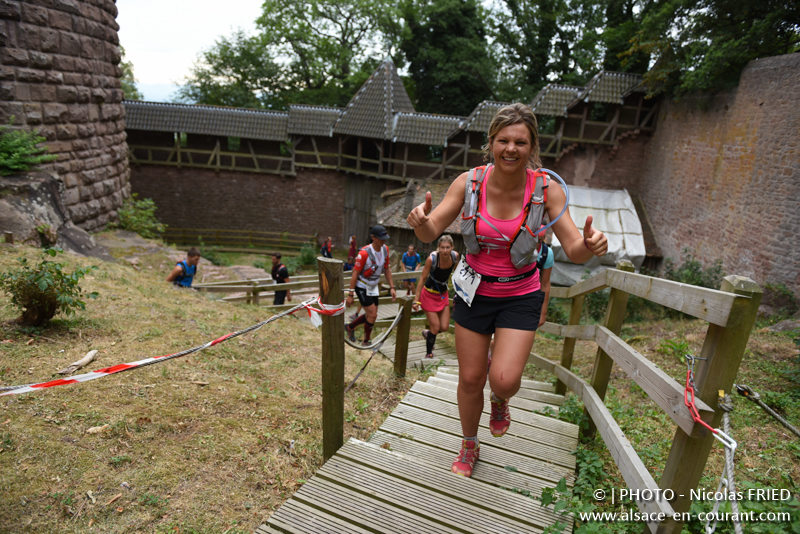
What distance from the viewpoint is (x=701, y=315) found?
178 cm

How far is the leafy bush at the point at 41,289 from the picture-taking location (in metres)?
3.81

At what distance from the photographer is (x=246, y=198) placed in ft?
69.2

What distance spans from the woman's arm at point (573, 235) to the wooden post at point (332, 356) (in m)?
1.14

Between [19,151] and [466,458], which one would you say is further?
[19,151]

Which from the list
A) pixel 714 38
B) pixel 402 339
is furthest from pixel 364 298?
pixel 714 38

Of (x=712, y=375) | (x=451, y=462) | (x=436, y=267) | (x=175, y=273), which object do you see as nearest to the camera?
(x=712, y=375)

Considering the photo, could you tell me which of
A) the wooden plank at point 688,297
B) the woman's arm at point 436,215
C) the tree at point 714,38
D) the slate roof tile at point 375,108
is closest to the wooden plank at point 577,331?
→ the wooden plank at point 688,297

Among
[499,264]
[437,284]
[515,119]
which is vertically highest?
[515,119]

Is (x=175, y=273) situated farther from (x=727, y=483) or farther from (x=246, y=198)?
(x=246, y=198)

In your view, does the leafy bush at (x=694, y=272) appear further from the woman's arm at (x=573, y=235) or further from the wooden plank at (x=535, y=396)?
the woman's arm at (x=573, y=235)

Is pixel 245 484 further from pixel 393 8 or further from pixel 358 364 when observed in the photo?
pixel 393 8

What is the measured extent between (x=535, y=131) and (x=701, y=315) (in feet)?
3.82

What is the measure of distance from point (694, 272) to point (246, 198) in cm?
1735

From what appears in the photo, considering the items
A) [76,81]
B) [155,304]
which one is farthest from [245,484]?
[76,81]
